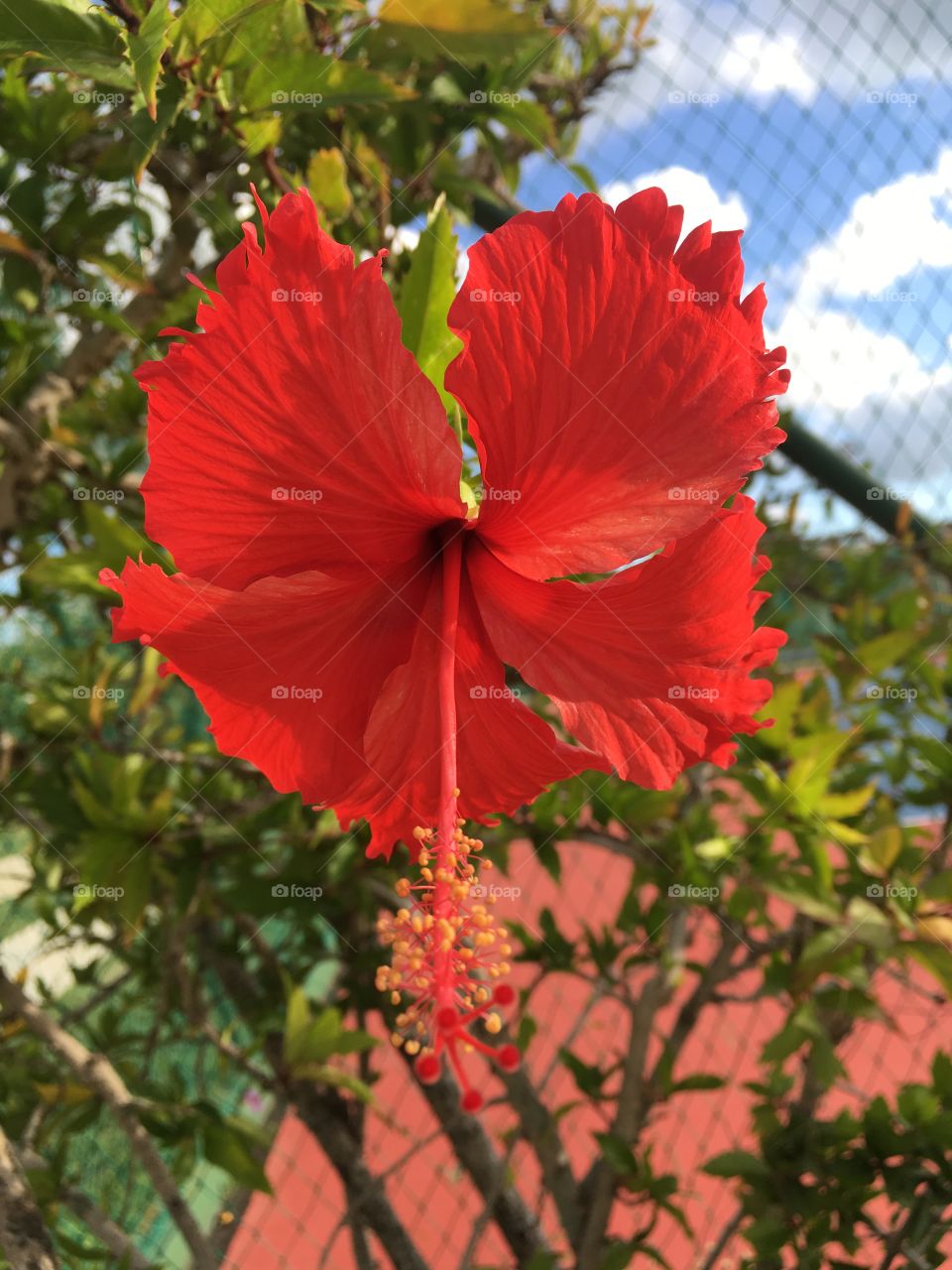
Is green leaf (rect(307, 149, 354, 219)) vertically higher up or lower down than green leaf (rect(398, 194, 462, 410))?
higher up

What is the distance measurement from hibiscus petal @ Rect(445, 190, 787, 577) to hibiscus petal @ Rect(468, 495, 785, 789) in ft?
0.15

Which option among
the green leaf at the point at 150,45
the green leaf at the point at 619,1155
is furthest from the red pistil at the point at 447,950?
the green leaf at the point at 619,1155

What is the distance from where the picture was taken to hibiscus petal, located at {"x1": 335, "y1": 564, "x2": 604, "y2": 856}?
55cm

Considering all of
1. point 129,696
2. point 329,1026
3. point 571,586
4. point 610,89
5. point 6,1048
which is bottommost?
point 6,1048

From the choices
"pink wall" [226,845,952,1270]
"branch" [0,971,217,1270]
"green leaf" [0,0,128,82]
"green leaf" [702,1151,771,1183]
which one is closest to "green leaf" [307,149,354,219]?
"green leaf" [0,0,128,82]

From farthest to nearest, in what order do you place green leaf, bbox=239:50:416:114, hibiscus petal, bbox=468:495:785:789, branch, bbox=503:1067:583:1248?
branch, bbox=503:1067:583:1248, green leaf, bbox=239:50:416:114, hibiscus petal, bbox=468:495:785:789

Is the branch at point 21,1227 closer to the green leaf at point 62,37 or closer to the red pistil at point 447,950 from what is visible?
the red pistil at point 447,950

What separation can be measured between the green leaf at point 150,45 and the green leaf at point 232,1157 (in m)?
0.94

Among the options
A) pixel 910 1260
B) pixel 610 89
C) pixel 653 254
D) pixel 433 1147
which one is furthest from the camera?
pixel 433 1147

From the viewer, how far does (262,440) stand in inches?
17.7

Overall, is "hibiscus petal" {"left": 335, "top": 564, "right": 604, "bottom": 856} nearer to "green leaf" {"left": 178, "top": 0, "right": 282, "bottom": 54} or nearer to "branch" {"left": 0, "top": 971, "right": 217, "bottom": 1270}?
"green leaf" {"left": 178, "top": 0, "right": 282, "bottom": 54}

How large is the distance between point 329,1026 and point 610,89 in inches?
52.9

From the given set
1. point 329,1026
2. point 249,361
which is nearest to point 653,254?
point 249,361

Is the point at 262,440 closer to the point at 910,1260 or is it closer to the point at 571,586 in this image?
the point at 571,586
